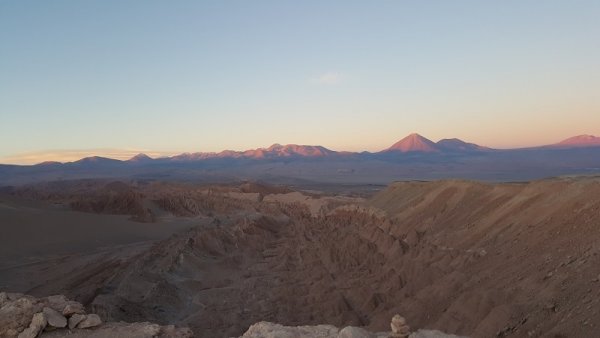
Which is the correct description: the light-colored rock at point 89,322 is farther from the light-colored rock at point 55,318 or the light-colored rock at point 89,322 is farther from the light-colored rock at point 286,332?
the light-colored rock at point 286,332

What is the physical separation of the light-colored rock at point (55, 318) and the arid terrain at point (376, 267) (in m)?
7.34

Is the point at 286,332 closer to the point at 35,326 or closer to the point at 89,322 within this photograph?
the point at 89,322

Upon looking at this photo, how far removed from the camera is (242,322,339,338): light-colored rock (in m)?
6.42

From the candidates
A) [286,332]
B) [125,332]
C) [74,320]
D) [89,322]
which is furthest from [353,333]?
[74,320]

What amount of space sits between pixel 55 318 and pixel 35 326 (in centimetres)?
26

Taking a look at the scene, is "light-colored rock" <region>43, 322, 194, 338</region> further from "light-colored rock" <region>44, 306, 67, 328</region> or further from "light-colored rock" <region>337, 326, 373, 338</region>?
"light-colored rock" <region>337, 326, 373, 338</region>

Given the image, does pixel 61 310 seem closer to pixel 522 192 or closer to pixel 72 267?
pixel 522 192

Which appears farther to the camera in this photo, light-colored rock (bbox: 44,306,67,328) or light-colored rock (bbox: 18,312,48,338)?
light-colored rock (bbox: 44,306,67,328)

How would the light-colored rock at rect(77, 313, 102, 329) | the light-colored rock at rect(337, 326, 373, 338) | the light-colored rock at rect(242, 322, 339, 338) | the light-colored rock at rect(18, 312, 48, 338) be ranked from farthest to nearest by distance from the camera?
the light-colored rock at rect(77, 313, 102, 329)
the light-colored rock at rect(242, 322, 339, 338)
the light-colored rock at rect(18, 312, 48, 338)
the light-colored rock at rect(337, 326, 373, 338)

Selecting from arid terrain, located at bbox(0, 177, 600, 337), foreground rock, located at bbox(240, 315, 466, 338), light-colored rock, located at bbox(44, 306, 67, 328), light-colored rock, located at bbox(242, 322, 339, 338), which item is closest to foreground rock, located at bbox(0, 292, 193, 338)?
light-colored rock, located at bbox(44, 306, 67, 328)

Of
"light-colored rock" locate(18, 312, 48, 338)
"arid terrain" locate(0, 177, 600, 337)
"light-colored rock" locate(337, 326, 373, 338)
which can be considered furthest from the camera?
"arid terrain" locate(0, 177, 600, 337)

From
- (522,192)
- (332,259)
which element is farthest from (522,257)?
(332,259)

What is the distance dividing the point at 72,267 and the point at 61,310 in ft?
63.9

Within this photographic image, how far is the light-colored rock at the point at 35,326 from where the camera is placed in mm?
6277
